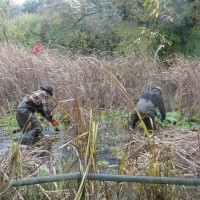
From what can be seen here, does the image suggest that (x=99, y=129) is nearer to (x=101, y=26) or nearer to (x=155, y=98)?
(x=155, y=98)

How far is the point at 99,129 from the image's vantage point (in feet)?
25.6

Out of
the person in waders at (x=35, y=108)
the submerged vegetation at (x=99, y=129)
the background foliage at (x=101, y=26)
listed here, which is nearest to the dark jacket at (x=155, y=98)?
the submerged vegetation at (x=99, y=129)

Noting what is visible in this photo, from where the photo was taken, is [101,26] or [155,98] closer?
[155,98]

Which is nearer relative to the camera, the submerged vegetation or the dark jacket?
the submerged vegetation

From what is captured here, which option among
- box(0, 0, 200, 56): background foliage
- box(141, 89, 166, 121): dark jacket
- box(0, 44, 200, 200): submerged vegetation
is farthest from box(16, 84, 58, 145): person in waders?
box(0, 0, 200, 56): background foliage

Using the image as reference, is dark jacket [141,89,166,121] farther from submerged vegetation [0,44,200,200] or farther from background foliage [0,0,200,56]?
background foliage [0,0,200,56]

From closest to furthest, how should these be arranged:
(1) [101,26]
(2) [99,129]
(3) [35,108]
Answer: (2) [99,129] → (3) [35,108] → (1) [101,26]

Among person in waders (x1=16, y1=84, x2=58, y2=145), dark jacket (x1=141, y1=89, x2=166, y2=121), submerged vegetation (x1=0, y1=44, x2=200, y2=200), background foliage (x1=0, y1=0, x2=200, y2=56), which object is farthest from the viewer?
background foliage (x1=0, y1=0, x2=200, y2=56)

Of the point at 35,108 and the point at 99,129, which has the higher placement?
the point at 99,129

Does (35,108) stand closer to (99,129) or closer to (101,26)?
(99,129)

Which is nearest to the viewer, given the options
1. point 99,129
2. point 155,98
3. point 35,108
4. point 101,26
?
point 99,129

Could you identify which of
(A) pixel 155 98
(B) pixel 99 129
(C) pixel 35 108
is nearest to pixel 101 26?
(C) pixel 35 108

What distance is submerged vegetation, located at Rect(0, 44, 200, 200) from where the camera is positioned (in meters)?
4.10

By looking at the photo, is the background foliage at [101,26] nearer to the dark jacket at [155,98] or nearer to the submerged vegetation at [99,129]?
the submerged vegetation at [99,129]
